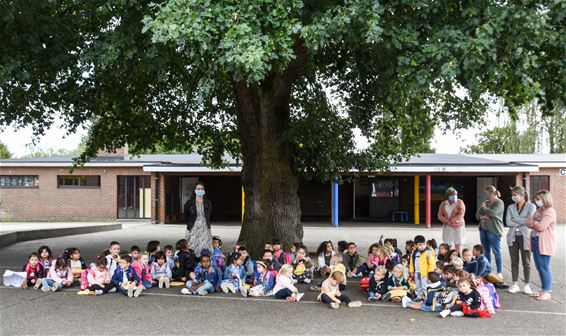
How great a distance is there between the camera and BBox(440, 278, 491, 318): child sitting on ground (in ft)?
22.5

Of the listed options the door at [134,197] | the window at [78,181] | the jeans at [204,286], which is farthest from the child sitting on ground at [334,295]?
the window at [78,181]

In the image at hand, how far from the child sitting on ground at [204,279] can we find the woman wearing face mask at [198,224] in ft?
4.38

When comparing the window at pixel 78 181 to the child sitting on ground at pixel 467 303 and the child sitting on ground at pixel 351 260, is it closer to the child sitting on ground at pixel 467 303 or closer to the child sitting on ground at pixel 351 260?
the child sitting on ground at pixel 351 260

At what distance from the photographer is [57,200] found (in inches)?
1079

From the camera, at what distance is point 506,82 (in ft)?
24.5

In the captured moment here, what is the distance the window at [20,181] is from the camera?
90.2 ft

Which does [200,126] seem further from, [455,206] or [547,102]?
[547,102]

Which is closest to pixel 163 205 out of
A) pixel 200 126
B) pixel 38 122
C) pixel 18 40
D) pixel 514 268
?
pixel 200 126

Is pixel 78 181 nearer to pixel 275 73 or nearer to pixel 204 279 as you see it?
pixel 275 73

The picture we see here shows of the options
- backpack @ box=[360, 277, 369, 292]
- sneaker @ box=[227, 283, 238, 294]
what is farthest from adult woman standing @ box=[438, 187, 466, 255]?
sneaker @ box=[227, 283, 238, 294]

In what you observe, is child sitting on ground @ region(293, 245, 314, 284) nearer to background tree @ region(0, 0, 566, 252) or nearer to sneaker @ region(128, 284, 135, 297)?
background tree @ region(0, 0, 566, 252)

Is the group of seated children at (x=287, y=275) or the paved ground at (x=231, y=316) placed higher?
the group of seated children at (x=287, y=275)

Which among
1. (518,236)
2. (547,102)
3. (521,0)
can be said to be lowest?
(518,236)

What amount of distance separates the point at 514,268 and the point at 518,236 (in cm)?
60
